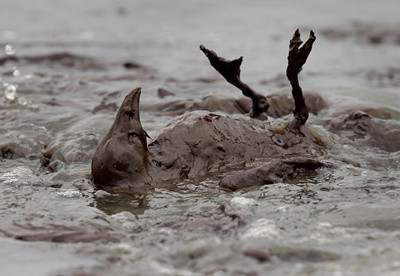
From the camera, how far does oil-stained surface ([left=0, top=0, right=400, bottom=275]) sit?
2497 millimetres

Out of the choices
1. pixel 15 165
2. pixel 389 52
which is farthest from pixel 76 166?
pixel 389 52

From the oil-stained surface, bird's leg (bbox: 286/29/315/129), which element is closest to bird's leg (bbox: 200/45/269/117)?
the oil-stained surface

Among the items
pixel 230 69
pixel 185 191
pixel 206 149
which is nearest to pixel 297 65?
pixel 230 69

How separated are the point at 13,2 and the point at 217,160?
57.7 feet

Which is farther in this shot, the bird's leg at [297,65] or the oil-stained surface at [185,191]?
the bird's leg at [297,65]

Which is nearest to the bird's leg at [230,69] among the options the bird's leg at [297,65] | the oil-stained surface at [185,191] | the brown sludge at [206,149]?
the brown sludge at [206,149]

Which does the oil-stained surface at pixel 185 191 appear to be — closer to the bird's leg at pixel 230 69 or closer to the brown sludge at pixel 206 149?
the brown sludge at pixel 206 149

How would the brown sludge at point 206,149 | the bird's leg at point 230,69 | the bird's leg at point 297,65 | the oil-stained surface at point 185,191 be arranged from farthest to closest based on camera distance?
the bird's leg at point 230,69
the bird's leg at point 297,65
the brown sludge at point 206,149
the oil-stained surface at point 185,191

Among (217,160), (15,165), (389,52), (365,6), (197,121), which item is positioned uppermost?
(365,6)

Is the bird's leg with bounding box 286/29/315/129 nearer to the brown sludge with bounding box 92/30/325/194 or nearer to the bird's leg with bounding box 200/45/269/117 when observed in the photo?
the brown sludge with bounding box 92/30/325/194

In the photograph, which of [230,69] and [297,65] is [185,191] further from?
[297,65]

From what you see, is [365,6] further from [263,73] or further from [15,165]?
[15,165]

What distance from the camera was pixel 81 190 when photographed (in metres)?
3.64

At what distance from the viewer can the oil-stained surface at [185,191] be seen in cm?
250
